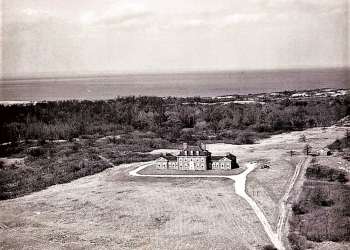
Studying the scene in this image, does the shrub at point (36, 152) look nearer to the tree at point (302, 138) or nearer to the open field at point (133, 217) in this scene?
the open field at point (133, 217)

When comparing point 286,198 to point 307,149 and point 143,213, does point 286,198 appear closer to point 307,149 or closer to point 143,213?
point 143,213

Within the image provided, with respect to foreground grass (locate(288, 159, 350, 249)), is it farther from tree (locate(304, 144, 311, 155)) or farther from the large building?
the large building

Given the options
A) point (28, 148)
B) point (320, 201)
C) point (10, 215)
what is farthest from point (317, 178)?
point (28, 148)

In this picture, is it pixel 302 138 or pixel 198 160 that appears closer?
pixel 198 160

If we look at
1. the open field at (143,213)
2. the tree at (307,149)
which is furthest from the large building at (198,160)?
the tree at (307,149)

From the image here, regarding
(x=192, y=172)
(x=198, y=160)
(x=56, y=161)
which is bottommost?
(x=192, y=172)

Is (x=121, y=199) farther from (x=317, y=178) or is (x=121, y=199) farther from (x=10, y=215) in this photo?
(x=317, y=178)

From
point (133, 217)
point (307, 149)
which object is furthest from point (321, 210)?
point (307, 149)
